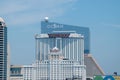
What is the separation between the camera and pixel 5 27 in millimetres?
129875

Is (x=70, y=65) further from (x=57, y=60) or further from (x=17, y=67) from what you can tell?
(x=17, y=67)

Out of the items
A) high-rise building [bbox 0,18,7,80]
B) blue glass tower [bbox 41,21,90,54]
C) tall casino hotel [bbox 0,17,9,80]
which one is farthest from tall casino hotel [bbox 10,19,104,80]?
high-rise building [bbox 0,18,7,80]

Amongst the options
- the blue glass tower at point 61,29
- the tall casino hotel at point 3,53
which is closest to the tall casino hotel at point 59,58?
the blue glass tower at point 61,29

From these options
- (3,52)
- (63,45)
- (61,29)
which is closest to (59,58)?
(3,52)

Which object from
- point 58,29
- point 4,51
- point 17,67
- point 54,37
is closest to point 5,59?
point 4,51

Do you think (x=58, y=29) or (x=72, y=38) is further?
(x=58, y=29)

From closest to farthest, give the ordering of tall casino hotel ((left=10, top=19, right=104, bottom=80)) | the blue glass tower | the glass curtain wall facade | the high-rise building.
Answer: the high-rise building
tall casino hotel ((left=10, top=19, right=104, bottom=80))
the glass curtain wall facade
the blue glass tower

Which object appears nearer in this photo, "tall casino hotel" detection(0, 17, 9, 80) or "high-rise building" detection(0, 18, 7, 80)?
"high-rise building" detection(0, 18, 7, 80)

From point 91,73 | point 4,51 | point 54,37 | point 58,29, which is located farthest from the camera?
point 58,29

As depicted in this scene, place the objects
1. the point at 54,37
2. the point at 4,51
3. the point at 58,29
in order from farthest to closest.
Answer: the point at 58,29 < the point at 54,37 < the point at 4,51

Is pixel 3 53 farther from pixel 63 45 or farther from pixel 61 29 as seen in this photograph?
pixel 61 29

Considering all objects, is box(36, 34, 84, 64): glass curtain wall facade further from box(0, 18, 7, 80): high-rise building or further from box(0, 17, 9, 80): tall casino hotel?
box(0, 18, 7, 80): high-rise building

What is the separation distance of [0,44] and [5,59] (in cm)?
378

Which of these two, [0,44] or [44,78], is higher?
[0,44]
